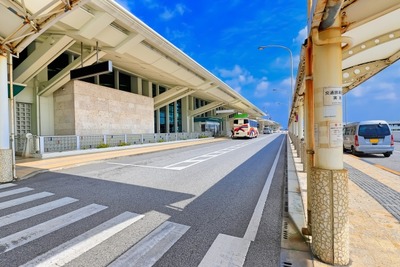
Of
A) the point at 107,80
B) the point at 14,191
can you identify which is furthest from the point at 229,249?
the point at 107,80

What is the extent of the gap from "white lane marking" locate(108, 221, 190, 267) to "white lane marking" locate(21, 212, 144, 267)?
1.92 ft

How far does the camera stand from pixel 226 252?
302 cm

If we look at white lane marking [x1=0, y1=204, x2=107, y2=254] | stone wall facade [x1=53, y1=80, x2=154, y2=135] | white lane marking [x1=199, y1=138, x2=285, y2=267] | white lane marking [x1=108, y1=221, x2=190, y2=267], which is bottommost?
white lane marking [x1=199, y1=138, x2=285, y2=267]

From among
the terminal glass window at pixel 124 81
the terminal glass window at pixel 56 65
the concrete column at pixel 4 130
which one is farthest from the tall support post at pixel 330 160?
the terminal glass window at pixel 124 81

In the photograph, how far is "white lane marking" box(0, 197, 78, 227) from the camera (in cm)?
406

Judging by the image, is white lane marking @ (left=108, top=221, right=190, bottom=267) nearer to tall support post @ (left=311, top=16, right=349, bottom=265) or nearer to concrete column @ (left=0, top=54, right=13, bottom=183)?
tall support post @ (left=311, top=16, right=349, bottom=265)

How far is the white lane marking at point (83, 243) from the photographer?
279cm

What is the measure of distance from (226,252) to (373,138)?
1381 cm

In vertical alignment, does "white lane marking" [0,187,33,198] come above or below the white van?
below

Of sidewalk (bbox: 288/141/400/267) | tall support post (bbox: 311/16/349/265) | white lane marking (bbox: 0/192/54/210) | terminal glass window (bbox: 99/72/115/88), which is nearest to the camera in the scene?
tall support post (bbox: 311/16/349/265)

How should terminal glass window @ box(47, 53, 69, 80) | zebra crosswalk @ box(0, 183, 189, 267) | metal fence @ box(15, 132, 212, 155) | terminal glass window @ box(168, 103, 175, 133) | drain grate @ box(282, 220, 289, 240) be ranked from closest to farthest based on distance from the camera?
zebra crosswalk @ box(0, 183, 189, 267) → drain grate @ box(282, 220, 289, 240) → metal fence @ box(15, 132, 212, 155) → terminal glass window @ box(47, 53, 69, 80) → terminal glass window @ box(168, 103, 175, 133)

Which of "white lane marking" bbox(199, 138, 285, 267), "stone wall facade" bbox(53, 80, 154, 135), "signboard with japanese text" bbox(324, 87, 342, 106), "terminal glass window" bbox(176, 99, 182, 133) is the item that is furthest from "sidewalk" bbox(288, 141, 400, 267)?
"terminal glass window" bbox(176, 99, 182, 133)

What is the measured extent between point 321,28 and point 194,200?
413 cm

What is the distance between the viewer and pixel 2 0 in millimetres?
6191
